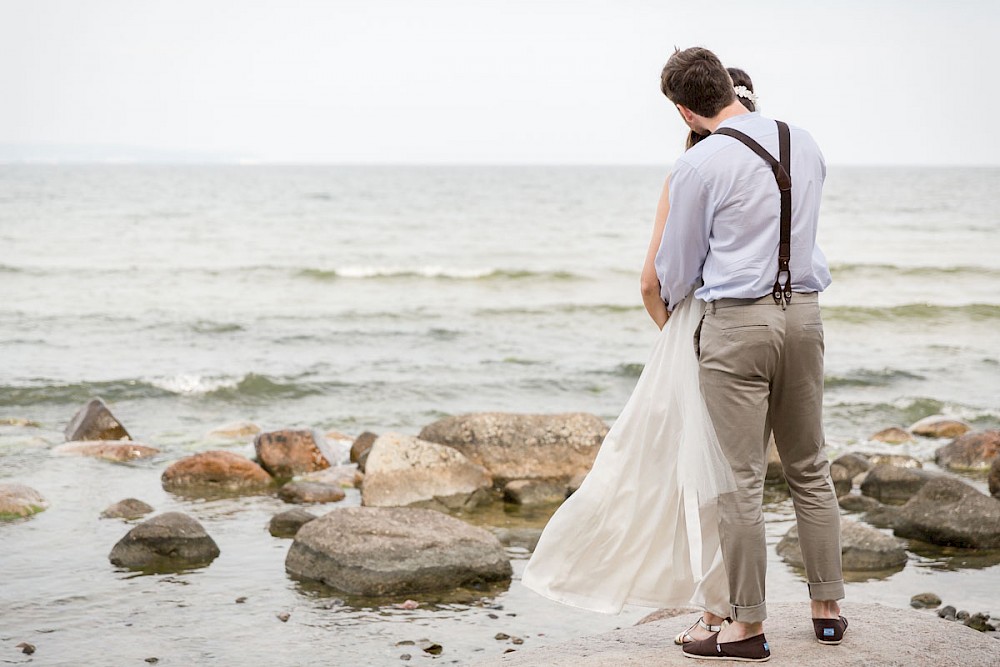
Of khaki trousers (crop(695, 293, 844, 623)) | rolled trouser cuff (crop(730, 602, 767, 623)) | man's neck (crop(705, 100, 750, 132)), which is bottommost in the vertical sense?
rolled trouser cuff (crop(730, 602, 767, 623))

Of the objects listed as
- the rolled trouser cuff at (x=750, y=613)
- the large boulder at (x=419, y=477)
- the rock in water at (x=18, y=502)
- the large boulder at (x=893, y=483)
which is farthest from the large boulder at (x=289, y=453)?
the rolled trouser cuff at (x=750, y=613)

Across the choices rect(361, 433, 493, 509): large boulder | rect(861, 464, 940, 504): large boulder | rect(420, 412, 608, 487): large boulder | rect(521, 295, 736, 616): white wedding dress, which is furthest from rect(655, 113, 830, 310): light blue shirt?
rect(861, 464, 940, 504): large boulder

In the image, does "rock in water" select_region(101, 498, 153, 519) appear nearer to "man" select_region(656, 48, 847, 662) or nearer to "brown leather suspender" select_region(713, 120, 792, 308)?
"man" select_region(656, 48, 847, 662)

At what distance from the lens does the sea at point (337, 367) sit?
5910mm

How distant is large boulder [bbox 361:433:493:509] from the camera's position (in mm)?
8516

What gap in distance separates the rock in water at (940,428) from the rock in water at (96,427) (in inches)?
350

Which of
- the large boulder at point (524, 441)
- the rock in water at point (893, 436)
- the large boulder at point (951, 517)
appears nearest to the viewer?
the large boulder at point (951, 517)

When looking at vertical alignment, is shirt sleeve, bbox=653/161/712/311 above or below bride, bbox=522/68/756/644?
above

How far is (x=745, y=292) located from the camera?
362 cm

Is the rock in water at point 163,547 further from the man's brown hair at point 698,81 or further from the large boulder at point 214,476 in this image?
the man's brown hair at point 698,81

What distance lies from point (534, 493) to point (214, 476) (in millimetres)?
2860

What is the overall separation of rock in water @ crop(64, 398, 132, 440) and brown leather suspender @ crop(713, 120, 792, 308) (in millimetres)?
8969

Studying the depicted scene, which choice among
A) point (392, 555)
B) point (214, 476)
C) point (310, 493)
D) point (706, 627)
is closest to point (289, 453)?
point (214, 476)

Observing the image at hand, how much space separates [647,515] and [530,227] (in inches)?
1473
